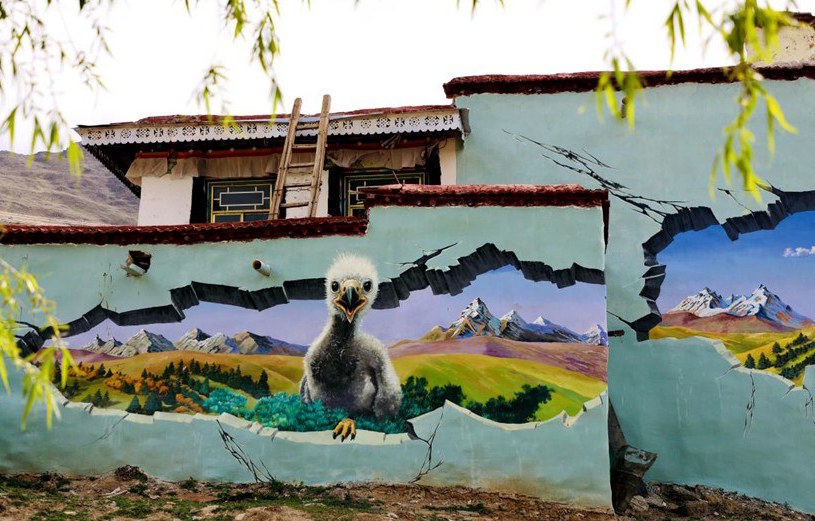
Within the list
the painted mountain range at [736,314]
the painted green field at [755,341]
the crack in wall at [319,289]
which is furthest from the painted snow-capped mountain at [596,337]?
the painted mountain range at [736,314]

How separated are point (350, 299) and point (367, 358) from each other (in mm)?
680

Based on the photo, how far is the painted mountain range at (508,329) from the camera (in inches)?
444

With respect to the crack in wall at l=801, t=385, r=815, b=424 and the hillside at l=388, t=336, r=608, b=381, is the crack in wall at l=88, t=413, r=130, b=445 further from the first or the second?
the crack in wall at l=801, t=385, r=815, b=424

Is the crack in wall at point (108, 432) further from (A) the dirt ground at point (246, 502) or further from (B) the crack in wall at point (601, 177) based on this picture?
(B) the crack in wall at point (601, 177)

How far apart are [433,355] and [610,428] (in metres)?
2.59

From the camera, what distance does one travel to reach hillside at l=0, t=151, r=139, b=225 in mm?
36906

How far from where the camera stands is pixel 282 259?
38.9 feet

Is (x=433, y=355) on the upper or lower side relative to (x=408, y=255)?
lower

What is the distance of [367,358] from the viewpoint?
1138cm

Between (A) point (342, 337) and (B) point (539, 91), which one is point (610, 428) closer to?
(A) point (342, 337)

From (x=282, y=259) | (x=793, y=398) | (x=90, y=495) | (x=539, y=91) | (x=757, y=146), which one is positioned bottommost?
(x=90, y=495)

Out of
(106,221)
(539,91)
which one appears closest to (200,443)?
(539,91)

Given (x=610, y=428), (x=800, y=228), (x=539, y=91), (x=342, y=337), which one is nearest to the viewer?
(x=342, y=337)

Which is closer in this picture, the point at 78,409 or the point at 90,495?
the point at 90,495
